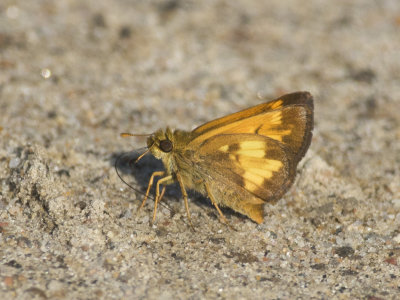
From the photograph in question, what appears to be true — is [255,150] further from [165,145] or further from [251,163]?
[165,145]

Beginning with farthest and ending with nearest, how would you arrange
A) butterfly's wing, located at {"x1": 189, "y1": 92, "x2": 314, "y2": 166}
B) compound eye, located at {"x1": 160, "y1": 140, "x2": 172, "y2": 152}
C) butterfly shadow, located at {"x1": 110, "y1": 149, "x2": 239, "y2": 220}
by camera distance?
butterfly shadow, located at {"x1": 110, "y1": 149, "x2": 239, "y2": 220}, compound eye, located at {"x1": 160, "y1": 140, "x2": 172, "y2": 152}, butterfly's wing, located at {"x1": 189, "y1": 92, "x2": 314, "y2": 166}

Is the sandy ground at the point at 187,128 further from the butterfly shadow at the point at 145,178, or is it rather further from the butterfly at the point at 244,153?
the butterfly at the point at 244,153

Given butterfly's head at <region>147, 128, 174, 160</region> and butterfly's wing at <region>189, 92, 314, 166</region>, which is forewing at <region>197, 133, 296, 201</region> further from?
butterfly's head at <region>147, 128, 174, 160</region>

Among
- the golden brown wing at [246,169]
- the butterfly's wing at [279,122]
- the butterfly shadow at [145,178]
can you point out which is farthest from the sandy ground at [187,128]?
the butterfly's wing at [279,122]


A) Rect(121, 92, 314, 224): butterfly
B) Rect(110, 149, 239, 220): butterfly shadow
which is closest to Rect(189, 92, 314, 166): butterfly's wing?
Rect(121, 92, 314, 224): butterfly

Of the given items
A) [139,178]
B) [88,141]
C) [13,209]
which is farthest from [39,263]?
[88,141]

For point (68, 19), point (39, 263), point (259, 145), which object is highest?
point (68, 19)

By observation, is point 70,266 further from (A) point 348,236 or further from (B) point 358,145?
(B) point 358,145
